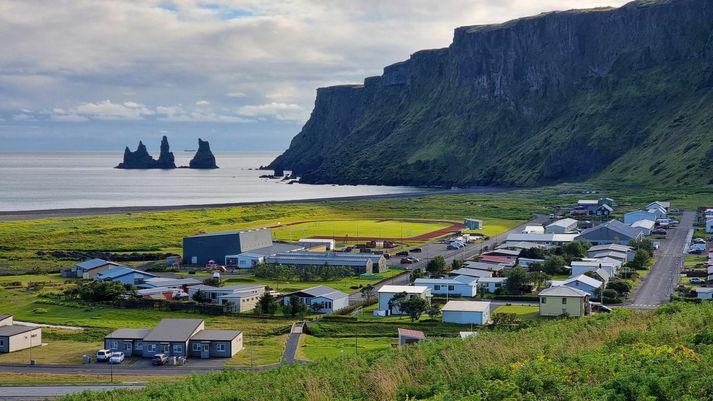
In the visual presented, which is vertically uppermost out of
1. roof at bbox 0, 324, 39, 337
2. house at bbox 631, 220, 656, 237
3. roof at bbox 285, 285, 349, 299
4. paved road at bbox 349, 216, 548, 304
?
house at bbox 631, 220, 656, 237

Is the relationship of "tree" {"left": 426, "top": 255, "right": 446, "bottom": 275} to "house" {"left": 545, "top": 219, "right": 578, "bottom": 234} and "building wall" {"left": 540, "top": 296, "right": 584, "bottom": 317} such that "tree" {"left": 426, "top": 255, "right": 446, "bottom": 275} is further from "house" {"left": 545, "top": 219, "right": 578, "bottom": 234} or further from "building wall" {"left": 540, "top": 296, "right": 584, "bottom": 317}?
"house" {"left": 545, "top": 219, "right": 578, "bottom": 234}

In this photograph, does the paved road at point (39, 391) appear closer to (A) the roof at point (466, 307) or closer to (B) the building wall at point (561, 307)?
(A) the roof at point (466, 307)

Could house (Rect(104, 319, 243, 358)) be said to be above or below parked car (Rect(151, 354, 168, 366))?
above

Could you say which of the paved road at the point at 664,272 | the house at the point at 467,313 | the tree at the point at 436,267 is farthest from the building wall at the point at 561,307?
the tree at the point at 436,267

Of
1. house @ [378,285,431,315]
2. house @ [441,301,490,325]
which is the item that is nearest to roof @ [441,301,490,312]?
house @ [441,301,490,325]

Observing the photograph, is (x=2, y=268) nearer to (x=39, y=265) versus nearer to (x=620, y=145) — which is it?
(x=39, y=265)

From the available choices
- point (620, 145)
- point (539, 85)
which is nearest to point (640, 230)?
point (620, 145)

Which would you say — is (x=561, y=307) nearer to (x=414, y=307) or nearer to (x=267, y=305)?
(x=414, y=307)
